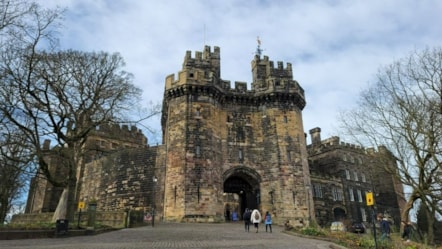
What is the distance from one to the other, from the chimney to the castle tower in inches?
757

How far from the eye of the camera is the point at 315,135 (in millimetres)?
46750

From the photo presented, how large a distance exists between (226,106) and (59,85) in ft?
45.7

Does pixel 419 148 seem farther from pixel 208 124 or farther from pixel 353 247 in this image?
pixel 208 124

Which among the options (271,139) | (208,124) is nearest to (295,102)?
(271,139)

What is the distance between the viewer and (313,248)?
30.0 ft

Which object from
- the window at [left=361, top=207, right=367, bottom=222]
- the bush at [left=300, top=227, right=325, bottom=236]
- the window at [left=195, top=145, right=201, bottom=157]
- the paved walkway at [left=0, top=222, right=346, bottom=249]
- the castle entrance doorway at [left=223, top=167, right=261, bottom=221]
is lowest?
the paved walkway at [left=0, top=222, right=346, bottom=249]

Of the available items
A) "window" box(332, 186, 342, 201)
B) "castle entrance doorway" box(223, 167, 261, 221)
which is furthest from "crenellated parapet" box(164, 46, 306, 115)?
"window" box(332, 186, 342, 201)

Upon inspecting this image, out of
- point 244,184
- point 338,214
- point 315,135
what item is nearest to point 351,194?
point 338,214

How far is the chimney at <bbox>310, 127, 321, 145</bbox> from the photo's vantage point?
151ft

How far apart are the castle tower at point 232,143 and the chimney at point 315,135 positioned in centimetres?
1922

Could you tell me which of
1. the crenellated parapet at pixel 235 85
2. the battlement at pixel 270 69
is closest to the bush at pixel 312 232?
the crenellated parapet at pixel 235 85

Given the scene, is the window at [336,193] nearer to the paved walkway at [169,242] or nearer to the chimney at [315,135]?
the chimney at [315,135]

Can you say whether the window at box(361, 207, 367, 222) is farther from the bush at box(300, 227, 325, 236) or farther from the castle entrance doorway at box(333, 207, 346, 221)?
the bush at box(300, 227, 325, 236)

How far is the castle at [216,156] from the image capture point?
74.5ft
